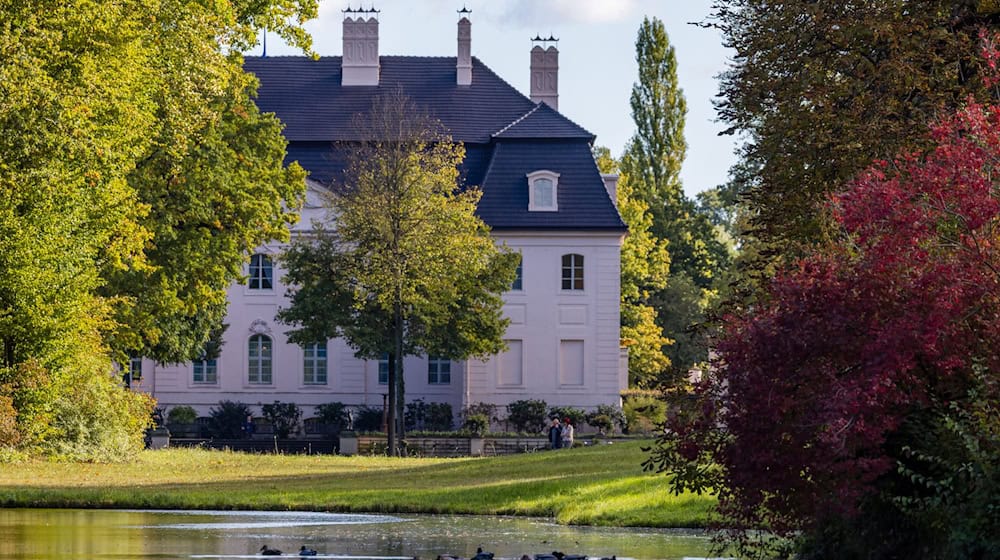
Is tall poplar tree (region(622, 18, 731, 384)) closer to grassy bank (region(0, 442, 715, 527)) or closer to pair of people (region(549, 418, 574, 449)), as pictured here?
pair of people (region(549, 418, 574, 449))

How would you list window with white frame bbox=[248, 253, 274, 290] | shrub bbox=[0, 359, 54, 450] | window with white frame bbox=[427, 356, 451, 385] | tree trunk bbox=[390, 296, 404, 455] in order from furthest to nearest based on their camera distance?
1. window with white frame bbox=[248, 253, 274, 290]
2. window with white frame bbox=[427, 356, 451, 385]
3. tree trunk bbox=[390, 296, 404, 455]
4. shrub bbox=[0, 359, 54, 450]

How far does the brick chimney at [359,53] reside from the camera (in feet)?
217

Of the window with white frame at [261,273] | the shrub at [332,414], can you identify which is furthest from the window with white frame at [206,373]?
the shrub at [332,414]

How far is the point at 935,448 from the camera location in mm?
12359

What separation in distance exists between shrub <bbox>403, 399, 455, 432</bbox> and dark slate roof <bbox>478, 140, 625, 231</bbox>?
6.90m

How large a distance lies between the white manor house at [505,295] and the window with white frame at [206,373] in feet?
0.17

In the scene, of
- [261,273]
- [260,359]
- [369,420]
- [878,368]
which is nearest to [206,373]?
[260,359]

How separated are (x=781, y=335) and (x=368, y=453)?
3877 cm

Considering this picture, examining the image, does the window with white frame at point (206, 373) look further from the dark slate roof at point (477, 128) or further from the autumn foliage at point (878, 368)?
the autumn foliage at point (878, 368)

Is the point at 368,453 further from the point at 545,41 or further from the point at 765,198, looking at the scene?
the point at 765,198

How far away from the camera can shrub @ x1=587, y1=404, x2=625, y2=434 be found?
58.2 metres

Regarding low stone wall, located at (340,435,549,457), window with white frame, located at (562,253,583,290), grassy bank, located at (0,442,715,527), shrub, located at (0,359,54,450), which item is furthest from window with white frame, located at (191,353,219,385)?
shrub, located at (0,359,54,450)

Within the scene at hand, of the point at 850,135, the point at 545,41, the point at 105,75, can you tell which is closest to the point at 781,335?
the point at 850,135

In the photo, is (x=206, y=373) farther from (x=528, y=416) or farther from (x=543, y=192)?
(x=543, y=192)
